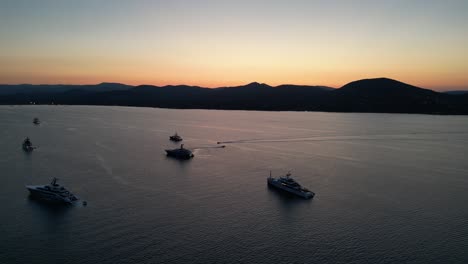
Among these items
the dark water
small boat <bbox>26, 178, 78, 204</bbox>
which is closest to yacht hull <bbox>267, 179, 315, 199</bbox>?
the dark water

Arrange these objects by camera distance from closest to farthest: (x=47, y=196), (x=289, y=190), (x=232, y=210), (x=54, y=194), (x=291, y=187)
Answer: (x=232, y=210) → (x=54, y=194) → (x=47, y=196) → (x=289, y=190) → (x=291, y=187)

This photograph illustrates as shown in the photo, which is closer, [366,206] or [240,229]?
[240,229]

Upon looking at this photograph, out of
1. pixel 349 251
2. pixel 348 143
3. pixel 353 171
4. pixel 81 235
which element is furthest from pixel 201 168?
pixel 348 143

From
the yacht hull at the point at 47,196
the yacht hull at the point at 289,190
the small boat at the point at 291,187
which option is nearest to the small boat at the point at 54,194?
the yacht hull at the point at 47,196

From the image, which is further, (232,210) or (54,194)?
(54,194)

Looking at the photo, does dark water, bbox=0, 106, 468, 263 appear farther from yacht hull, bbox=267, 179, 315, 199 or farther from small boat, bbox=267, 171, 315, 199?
small boat, bbox=267, 171, 315, 199

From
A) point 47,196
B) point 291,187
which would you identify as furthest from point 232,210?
point 47,196

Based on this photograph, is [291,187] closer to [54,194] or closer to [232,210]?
[232,210]

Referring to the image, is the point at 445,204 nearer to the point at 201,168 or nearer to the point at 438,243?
the point at 438,243

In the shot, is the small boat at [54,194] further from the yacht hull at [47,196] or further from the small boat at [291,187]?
the small boat at [291,187]
